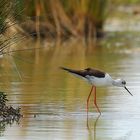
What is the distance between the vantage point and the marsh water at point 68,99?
976cm

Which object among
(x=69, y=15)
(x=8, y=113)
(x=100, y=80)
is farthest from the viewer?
(x=69, y=15)

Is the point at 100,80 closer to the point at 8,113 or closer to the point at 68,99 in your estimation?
the point at 68,99

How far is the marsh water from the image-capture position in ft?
32.0

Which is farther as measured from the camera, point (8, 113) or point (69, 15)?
point (69, 15)

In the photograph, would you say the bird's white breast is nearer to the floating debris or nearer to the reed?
the floating debris

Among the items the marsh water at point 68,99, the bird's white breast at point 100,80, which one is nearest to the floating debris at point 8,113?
the marsh water at point 68,99

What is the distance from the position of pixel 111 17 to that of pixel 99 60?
15.5 m

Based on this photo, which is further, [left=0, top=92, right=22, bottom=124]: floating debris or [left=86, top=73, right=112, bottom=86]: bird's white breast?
[left=86, top=73, right=112, bottom=86]: bird's white breast

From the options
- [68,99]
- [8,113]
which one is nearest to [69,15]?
[68,99]

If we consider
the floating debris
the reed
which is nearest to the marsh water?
the floating debris

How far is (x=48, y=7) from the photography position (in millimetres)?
27844

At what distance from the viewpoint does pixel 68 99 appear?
1285 cm

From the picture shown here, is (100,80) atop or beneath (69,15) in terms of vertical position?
beneath

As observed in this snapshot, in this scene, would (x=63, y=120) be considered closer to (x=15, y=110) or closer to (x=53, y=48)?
(x=15, y=110)
